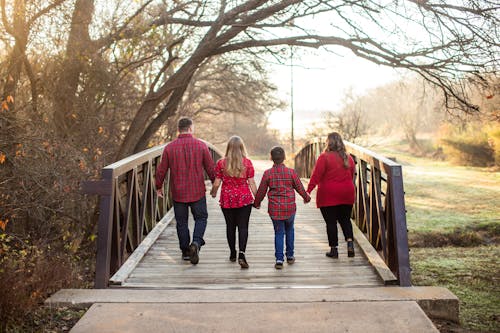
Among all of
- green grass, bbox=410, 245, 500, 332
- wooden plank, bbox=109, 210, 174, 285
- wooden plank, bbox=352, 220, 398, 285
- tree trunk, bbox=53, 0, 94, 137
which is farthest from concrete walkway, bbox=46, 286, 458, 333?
tree trunk, bbox=53, 0, 94, 137

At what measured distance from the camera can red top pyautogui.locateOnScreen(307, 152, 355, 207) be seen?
615 centimetres

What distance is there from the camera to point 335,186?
20.2 feet

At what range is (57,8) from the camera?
8.62 metres

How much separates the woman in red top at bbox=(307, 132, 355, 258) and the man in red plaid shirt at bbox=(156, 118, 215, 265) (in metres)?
1.15

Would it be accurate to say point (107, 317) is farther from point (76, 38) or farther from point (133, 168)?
point (76, 38)

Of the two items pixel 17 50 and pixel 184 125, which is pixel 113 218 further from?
pixel 17 50

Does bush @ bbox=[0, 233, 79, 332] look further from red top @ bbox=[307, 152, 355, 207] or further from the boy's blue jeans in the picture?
red top @ bbox=[307, 152, 355, 207]

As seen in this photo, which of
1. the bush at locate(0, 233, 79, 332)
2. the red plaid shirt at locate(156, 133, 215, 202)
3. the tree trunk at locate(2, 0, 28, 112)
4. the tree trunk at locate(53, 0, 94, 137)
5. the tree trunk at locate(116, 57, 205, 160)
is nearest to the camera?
the bush at locate(0, 233, 79, 332)

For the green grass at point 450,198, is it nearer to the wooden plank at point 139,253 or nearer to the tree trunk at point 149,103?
the tree trunk at point 149,103

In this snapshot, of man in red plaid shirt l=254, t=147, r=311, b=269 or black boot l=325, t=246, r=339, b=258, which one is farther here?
black boot l=325, t=246, r=339, b=258

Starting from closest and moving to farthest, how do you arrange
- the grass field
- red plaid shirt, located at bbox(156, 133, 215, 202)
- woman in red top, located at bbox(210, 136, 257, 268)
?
woman in red top, located at bbox(210, 136, 257, 268)
red plaid shirt, located at bbox(156, 133, 215, 202)
the grass field

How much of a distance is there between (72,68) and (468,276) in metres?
6.96

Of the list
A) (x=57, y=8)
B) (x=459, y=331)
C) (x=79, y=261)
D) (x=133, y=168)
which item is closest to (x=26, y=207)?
(x=133, y=168)

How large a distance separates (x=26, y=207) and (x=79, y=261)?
95.8 inches
